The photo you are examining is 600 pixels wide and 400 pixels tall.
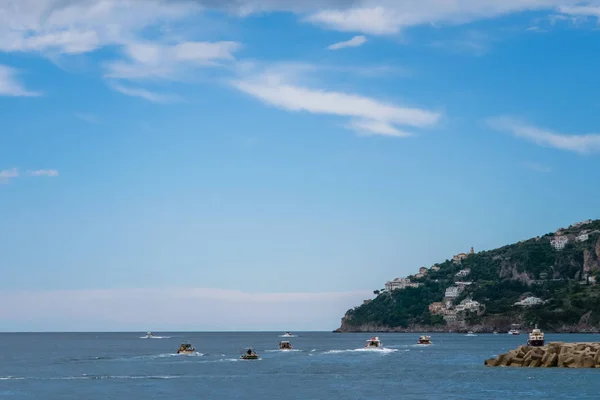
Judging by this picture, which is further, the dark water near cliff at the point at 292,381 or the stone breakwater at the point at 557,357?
the stone breakwater at the point at 557,357

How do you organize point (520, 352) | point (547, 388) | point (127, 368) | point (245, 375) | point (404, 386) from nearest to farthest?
point (547, 388)
point (404, 386)
point (245, 375)
point (520, 352)
point (127, 368)

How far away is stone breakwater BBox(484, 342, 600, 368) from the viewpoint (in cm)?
10994

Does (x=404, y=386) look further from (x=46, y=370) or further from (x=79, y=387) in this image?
(x=46, y=370)

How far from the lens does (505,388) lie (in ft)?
285

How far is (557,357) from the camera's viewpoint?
113 m

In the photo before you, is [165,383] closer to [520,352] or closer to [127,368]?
[127,368]

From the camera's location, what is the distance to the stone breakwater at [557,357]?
110 m

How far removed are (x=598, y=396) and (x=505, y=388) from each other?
442 inches

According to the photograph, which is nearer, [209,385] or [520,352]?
[209,385]

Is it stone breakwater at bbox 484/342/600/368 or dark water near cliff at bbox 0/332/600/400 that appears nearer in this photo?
dark water near cliff at bbox 0/332/600/400

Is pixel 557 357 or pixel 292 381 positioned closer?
pixel 292 381

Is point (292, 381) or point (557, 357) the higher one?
point (557, 357)

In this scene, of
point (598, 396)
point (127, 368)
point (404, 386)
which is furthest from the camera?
point (127, 368)

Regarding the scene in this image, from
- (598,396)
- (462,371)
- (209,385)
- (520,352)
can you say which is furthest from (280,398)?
(520,352)
